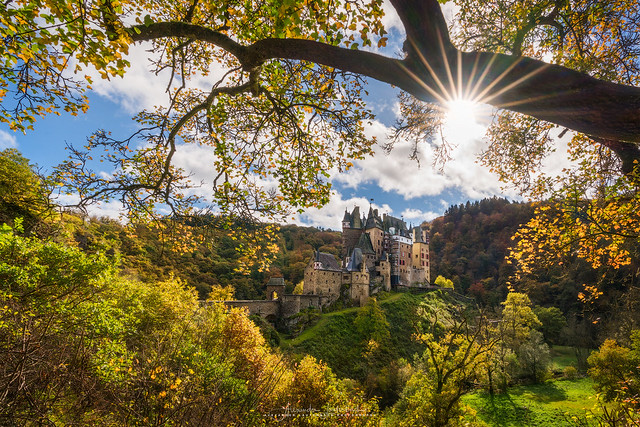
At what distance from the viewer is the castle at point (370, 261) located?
40969 mm

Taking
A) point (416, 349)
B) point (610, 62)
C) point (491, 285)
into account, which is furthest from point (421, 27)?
point (491, 285)

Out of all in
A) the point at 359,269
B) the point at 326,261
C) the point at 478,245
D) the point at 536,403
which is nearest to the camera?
the point at 536,403

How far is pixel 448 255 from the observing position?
3236 inches

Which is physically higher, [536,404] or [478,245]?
[478,245]

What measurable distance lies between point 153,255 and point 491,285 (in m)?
74.2

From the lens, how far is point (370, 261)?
47906 millimetres

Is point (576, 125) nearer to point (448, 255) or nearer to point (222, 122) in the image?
point (222, 122)

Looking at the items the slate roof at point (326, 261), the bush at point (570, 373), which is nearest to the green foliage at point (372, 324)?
the slate roof at point (326, 261)

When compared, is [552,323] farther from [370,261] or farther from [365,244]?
[365,244]

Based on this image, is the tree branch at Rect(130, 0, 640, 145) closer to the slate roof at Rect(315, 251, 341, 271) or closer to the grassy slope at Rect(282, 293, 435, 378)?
the grassy slope at Rect(282, 293, 435, 378)

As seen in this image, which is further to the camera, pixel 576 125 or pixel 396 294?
pixel 396 294

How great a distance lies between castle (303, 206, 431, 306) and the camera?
4097 centimetres

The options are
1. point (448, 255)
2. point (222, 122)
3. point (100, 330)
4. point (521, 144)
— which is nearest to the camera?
point (222, 122)

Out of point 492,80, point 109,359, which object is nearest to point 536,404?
point 109,359
